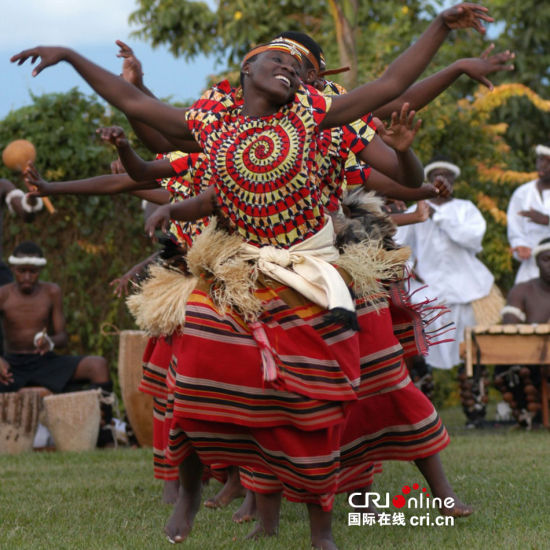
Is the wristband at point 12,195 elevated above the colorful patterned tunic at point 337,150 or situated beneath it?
elevated above

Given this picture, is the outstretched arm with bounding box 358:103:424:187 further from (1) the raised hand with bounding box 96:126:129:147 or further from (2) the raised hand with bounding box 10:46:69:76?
(2) the raised hand with bounding box 10:46:69:76

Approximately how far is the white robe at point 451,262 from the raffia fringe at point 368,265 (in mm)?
5499

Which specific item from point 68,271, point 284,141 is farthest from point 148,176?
point 68,271

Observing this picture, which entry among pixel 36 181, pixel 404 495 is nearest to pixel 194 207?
pixel 36 181

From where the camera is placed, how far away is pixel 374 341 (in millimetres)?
4480

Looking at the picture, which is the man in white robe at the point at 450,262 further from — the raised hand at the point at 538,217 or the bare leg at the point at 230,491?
the bare leg at the point at 230,491

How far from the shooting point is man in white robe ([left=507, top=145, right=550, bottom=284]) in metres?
10.3

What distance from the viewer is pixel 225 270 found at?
4125 millimetres

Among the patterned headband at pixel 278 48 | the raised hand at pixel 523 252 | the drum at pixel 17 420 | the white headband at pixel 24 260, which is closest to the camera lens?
the patterned headband at pixel 278 48

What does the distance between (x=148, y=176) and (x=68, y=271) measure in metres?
5.80

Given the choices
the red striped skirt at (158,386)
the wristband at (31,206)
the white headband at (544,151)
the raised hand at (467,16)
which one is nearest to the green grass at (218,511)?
the red striped skirt at (158,386)

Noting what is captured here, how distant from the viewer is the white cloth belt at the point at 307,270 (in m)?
4.09

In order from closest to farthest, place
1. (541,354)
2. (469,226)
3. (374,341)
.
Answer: (374,341) → (541,354) → (469,226)

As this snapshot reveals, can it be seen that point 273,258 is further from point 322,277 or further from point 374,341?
point 374,341
